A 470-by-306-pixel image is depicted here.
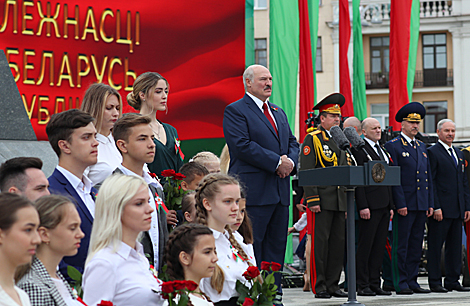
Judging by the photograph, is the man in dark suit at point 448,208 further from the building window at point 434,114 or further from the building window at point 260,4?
the building window at point 434,114

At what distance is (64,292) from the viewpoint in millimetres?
2645

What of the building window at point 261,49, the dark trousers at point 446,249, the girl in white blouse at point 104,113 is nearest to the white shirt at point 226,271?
the girl in white blouse at point 104,113

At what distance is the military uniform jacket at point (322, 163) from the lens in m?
6.79

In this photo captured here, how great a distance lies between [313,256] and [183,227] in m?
3.61

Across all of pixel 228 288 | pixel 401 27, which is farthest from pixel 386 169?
pixel 401 27

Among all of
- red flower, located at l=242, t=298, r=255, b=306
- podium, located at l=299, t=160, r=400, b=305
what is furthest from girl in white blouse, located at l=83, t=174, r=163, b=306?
podium, located at l=299, t=160, r=400, b=305

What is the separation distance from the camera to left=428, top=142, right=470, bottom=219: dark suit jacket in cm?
792

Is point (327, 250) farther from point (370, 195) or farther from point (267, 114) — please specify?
point (267, 114)

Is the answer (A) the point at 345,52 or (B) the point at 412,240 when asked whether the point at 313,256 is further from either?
(A) the point at 345,52

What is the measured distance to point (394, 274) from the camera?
7477 millimetres

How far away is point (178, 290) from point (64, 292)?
0.52 m

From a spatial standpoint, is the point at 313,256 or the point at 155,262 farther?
the point at 313,256

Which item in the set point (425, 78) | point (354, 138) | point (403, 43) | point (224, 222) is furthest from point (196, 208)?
point (425, 78)

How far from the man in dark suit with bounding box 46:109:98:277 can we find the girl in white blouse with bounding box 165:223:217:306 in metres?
0.44
